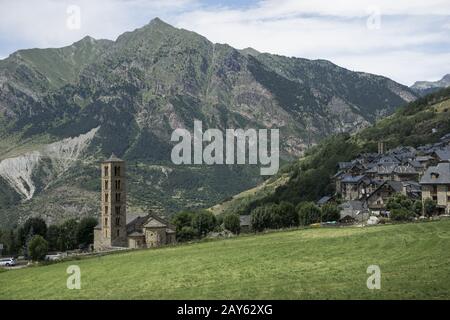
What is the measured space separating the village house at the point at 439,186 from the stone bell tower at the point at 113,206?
55272 mm

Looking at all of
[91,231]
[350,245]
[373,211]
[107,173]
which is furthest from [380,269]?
[91,231]

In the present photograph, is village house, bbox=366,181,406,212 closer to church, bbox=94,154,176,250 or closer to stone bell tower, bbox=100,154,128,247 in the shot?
church, bbox=94,154,176,250

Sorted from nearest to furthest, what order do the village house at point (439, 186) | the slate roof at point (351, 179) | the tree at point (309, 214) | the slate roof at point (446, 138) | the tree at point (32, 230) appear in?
the village house at point (439, 186) → the tree at point (309, 214) → the tree at point (32, 230) → the slate roof at point (351, 179) → the slate roof at point (446, 138)

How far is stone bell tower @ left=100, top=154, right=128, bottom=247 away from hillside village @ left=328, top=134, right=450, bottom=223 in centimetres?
4138

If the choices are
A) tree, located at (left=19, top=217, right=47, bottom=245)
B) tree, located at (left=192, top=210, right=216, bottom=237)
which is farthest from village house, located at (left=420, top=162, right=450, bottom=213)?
tree, located at (left=19, top=217, right=47, bottom=245)

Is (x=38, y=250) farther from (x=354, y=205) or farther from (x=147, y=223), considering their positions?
(x=354, y=205)

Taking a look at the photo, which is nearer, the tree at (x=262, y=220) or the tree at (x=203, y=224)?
the tree at (x=262, y=220)

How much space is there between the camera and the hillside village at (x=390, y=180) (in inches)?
4291

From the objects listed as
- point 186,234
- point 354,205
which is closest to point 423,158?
point 354,205

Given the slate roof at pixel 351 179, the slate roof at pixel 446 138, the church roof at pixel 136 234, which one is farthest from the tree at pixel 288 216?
the slate roof at pixel 446 138

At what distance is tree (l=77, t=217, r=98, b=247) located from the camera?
422 ft

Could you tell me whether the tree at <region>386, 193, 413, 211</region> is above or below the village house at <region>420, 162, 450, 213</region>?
below

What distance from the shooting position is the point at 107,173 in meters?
123

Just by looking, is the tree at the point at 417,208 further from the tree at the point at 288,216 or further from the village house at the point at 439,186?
the tree at the point at 288,216
